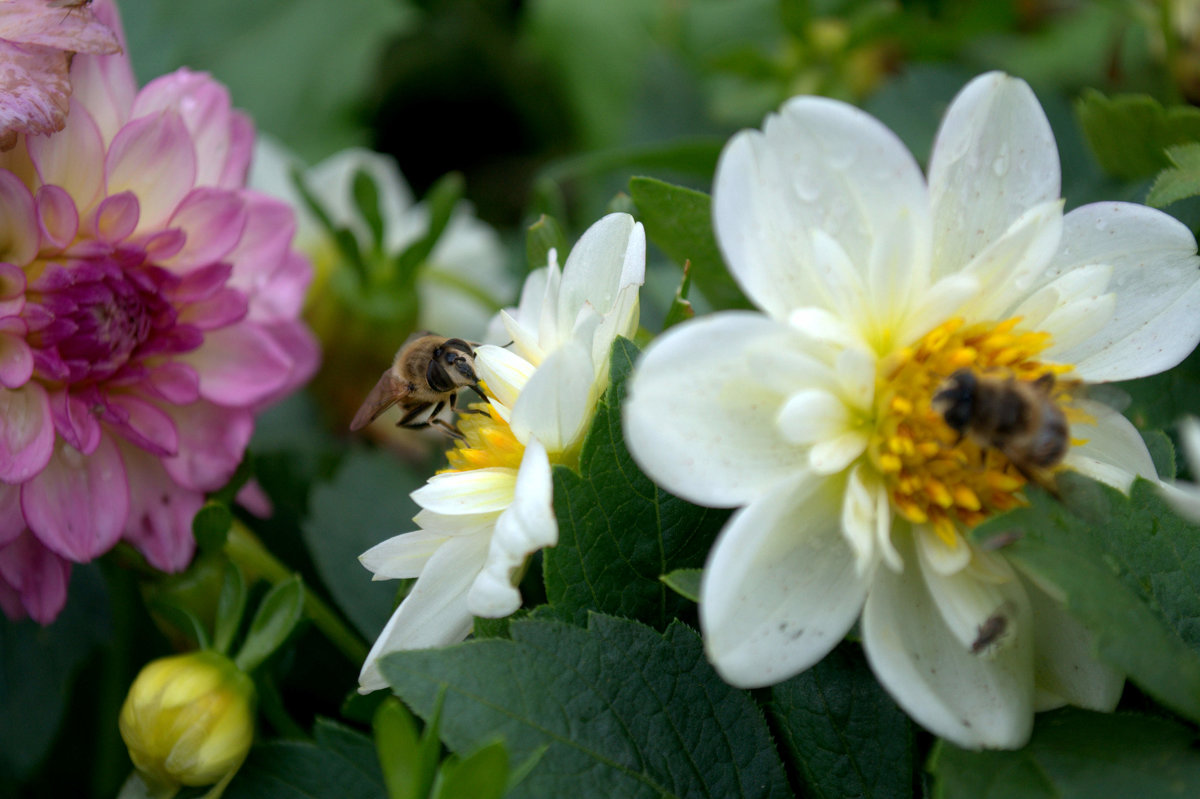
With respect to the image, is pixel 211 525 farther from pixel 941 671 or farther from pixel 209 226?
pixel 941 671

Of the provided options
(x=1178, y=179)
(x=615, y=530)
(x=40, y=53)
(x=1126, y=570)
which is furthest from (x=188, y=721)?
(x=1178, y=179)

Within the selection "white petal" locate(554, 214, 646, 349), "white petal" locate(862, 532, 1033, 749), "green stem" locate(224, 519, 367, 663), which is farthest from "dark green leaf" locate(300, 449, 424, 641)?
"white petal" locate(862, 532, 1033, 749)

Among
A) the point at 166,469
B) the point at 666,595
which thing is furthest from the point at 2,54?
the point at 666,595

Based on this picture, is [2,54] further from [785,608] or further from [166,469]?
[785,608]

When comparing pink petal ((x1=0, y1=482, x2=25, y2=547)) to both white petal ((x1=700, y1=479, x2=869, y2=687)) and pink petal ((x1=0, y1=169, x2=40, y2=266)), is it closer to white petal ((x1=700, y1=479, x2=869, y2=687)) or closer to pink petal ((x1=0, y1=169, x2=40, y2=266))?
pink petal ((x1=0, y1=169, x2=40, y2=266))

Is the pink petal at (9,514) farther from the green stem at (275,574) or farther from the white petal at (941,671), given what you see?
the white petal at (941,671)
